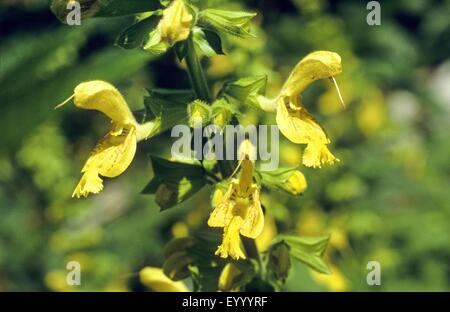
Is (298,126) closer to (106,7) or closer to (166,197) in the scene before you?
(166,197)

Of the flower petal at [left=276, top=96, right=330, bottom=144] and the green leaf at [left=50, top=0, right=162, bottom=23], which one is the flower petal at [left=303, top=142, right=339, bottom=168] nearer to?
the flower petal at [left=276, top=96, right=330, bottom=144]

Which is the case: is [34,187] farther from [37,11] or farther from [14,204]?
[37,11]

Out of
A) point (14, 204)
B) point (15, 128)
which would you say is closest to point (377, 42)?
point (14, 204)

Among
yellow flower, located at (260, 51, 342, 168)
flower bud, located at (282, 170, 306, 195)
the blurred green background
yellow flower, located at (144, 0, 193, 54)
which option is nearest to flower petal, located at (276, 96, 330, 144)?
yellow flower, located at (260, 51, 342, 168)

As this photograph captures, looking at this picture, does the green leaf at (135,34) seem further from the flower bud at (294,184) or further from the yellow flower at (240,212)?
the flower bud at (294,184)
